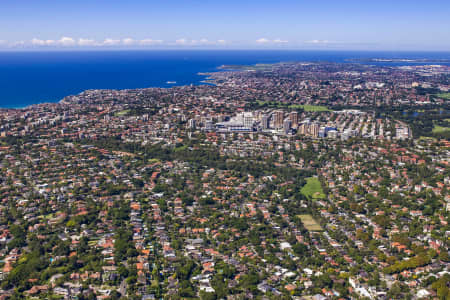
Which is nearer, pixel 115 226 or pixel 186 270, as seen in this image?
pixel 186 270

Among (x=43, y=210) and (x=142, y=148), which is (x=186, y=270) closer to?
(x=43, y=210)

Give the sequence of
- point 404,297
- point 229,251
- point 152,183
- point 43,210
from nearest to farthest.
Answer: point 404,297, point 229,251, point 43,210, point 152,183

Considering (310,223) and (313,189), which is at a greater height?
(313,189)

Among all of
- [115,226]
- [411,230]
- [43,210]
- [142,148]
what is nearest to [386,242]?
[411,230]

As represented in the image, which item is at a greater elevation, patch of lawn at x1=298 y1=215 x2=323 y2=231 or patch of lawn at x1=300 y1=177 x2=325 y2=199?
patch of lawn at x1=300 y1=177 x2=325 y2=199

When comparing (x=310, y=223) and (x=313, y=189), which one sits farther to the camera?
(x=313, y=189)

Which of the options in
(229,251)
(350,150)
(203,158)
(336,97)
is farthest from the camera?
(336,97)

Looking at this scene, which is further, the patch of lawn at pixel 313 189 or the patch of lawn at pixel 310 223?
the patch of lawn at pixel 313 189

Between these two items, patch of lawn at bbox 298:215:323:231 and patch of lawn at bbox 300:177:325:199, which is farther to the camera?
patch of lawn at bbox 300:177:325:199

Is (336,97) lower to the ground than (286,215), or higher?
higher

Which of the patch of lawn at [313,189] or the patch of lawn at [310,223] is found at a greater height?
the patch of lawn at [313,189]
